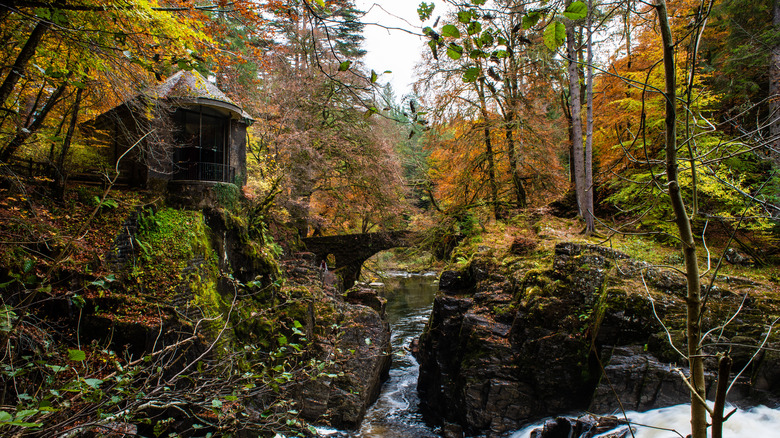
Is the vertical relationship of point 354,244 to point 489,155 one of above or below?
below

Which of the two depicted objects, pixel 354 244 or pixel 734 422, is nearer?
pixel 734 422

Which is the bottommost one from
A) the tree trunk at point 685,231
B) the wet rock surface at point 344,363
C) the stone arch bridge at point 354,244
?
the wet rock surface at point 344,363

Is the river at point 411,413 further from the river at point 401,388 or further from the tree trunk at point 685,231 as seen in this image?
the tree trunk at point 685,231

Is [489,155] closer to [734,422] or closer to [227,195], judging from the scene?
[227,195]

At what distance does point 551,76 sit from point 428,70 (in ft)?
13.6

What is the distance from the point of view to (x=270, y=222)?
44.7 ft

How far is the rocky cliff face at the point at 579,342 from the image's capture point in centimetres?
604

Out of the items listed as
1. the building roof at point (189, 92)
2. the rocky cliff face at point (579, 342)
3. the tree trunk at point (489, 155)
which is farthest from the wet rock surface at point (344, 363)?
the tree trunk at point (489, 155)

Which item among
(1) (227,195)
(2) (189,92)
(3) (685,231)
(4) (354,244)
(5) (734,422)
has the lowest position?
(5) (734,422)

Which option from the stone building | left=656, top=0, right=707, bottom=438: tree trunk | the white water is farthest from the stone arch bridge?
left=656, top=0, right=707, bottom=438: tree trunk

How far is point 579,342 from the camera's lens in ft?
24.4

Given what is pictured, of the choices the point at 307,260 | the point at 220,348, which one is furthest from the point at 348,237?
the point at 220,348

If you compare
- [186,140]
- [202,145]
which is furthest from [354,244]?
[186,140]

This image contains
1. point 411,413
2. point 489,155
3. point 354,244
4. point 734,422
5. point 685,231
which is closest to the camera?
point 685,231
